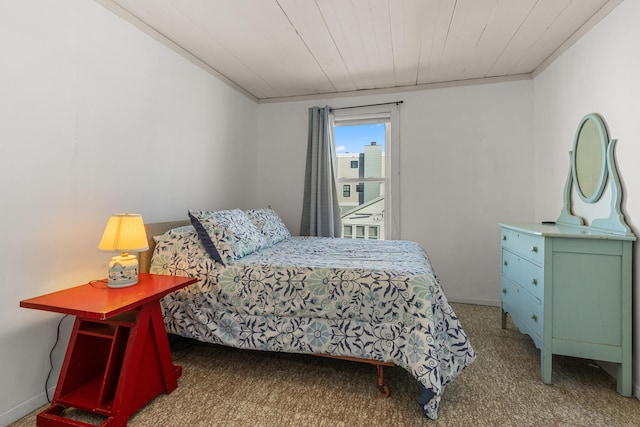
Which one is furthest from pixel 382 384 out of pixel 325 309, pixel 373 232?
pixel 373 232

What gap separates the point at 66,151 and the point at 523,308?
3044 mm

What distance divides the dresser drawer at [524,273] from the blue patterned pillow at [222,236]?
6.18ft

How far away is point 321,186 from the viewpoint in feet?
11.6

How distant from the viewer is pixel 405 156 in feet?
11.1

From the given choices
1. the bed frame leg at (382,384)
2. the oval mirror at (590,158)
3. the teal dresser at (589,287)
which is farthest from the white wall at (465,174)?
the bed frame leg at (382,384)

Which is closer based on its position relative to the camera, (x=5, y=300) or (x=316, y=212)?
(x=5, y=300)

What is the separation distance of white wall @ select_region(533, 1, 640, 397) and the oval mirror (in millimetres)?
67

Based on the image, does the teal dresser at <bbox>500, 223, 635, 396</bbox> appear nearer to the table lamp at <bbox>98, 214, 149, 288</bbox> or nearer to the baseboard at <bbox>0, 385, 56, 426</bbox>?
the table lamp at <bbox>98, 214, 149, 288</bbox>

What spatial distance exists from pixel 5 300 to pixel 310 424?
159 cm

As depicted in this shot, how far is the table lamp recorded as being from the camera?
1.57 metres

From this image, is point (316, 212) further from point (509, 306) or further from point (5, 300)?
point (5, 300)

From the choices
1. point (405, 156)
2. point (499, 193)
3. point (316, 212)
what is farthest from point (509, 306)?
point (316, 212)

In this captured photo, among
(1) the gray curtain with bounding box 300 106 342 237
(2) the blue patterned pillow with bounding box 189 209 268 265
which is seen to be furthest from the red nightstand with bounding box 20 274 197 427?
(1) the gray curtain with bounding box 300 106 342 237

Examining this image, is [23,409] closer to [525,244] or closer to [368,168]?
[525,244]
